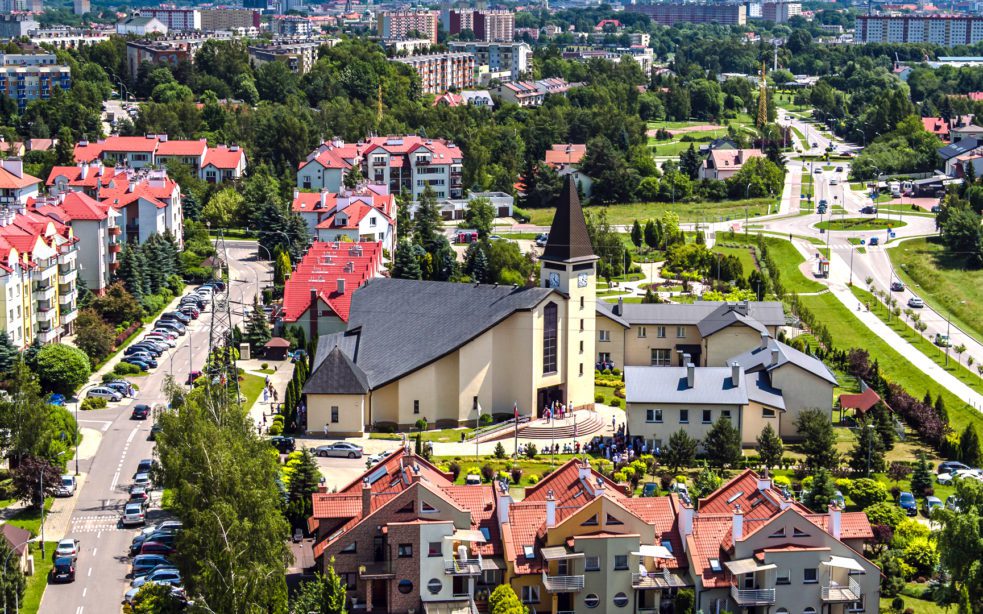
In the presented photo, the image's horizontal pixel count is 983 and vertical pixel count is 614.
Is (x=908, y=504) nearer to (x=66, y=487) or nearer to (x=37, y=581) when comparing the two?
(x=37, y=581)

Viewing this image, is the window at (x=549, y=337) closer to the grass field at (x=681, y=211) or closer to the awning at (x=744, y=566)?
the awning at (x=744, y=566)

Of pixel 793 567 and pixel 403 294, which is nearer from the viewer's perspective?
pixel 793 567

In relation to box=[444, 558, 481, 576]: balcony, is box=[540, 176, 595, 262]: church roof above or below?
above

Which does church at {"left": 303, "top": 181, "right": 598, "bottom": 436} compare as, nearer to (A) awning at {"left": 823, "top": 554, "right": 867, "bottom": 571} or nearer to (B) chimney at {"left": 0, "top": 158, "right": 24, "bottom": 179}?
(A) awning at {"left": 823, "top": 554, "right": 867, "bottom": 571}

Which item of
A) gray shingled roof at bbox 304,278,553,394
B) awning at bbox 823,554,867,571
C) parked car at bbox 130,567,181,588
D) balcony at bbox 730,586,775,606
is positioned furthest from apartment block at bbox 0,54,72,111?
awning at bbox 823,554,867,571

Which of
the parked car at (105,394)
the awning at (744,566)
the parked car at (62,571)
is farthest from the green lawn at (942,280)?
the parked car at (62,571)

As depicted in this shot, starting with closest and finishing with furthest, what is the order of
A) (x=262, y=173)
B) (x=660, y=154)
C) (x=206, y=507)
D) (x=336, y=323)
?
(x=206, y=507) < (x=336, y=323) < (x=262, y=173) < (x=660, y=154)

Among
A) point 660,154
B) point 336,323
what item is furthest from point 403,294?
point 660,154

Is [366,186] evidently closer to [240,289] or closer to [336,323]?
[240,289]
